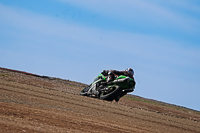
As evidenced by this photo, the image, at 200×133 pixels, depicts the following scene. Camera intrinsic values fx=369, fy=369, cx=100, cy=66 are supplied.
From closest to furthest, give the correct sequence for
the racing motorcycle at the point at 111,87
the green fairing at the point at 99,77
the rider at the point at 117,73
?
the racing motorcycle at the point at 111,87
the rider at the point at 117,73
the green fairing at the point at 99,77

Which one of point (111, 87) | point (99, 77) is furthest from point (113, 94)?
point (99, 77)

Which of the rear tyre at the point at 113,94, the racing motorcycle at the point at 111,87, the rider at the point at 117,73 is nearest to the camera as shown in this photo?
the rear tyre at the point at 113,94

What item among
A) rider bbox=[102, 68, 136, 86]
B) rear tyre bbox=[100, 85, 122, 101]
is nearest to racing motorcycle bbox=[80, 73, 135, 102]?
rear tyre bbox=[100, 85, 122, 101]

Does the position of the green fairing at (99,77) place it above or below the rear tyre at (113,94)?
above

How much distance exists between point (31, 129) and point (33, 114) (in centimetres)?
192

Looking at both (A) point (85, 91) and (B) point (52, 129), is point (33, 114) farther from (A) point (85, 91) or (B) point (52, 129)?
(A) point (85, 91)

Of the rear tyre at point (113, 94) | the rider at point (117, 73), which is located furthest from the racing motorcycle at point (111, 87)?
the rider at point (117, 73)

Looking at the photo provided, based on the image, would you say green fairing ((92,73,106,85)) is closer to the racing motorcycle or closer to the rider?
the racing motorcycle

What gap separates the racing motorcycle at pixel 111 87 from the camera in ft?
61.9

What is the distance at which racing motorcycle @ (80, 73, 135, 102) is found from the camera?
1888 centimetres

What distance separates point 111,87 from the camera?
63.1 feet

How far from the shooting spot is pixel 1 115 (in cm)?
831

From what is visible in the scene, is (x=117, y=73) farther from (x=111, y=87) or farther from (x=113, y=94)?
(x=113, y=94)

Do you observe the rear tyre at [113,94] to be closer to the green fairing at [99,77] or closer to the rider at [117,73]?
the rider at [117,73]
